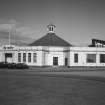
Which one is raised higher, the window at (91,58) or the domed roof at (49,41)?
the domed roof at (49,41)

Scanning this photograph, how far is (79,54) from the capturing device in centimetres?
4594

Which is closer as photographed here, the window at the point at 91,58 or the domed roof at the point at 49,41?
the window at the point at 91,58

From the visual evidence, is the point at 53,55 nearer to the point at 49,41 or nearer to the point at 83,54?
the point at 49,41

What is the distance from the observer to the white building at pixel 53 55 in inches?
1750

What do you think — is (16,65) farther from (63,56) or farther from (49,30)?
(49,30)

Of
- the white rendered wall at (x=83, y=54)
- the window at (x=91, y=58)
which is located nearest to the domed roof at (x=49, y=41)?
the white rendered wall at (x=83, y=54)

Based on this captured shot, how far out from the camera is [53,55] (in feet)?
163

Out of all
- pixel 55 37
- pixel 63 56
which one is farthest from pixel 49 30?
pixel 63 56

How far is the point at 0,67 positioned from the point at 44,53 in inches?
491

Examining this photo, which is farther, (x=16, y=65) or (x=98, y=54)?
(x=98, y=54)

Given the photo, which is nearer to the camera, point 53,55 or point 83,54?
point 83,54

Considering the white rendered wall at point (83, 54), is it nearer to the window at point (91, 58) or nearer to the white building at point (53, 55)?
the white building at point (53, 55)

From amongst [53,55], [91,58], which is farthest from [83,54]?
[53,55]

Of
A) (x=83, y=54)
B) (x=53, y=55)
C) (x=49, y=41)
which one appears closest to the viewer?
(x=83, y=54)
